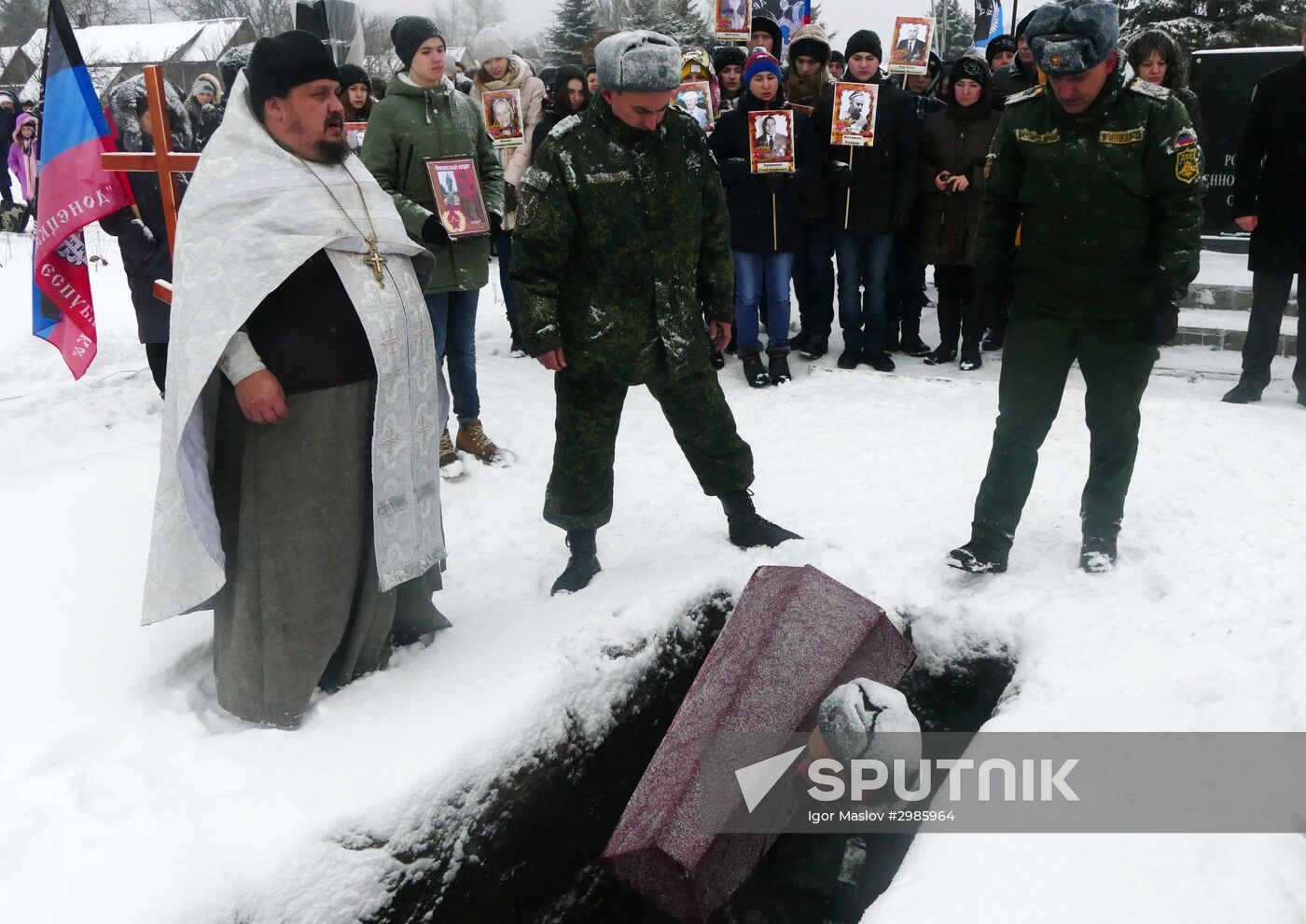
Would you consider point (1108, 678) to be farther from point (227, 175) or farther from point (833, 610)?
point (227, 175)

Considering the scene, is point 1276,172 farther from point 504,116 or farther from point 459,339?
point 504,116

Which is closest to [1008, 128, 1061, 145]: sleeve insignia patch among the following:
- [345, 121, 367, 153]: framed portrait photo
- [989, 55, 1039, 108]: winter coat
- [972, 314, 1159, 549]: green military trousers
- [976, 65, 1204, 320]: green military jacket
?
[976, 65, 1204, 320]: green military jacket

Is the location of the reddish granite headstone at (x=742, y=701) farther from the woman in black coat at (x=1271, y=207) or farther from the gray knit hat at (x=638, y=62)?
the woman in black coat at (x=1271, y=207)

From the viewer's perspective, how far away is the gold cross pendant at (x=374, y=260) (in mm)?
2879

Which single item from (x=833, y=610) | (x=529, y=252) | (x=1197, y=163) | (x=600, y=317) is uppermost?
(x=1197, y=163)

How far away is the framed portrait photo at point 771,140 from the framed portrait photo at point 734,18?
1545mm

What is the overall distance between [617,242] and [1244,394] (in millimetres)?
4185

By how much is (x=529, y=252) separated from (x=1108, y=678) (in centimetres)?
237

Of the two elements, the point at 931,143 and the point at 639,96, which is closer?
the point at 639,96

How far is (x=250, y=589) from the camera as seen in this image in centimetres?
282

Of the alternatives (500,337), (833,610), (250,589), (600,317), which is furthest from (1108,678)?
(500,337)

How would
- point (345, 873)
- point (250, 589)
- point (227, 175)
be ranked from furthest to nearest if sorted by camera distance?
point (250, 589), point (227, 175), point (345, 873)

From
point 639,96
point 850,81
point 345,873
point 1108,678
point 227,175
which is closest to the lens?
point 345,873

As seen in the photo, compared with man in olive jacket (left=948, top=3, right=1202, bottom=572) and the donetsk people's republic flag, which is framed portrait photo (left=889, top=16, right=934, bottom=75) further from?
the donetsk people's republic flag
